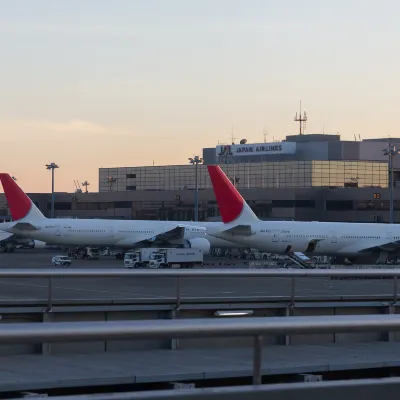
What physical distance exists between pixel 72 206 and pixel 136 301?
113m

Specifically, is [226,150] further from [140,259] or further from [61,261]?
[140,259]

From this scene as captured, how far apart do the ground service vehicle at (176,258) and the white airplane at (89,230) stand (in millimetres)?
7807

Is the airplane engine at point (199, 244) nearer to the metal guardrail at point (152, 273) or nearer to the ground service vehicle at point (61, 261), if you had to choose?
the ground service vehicle at point (61, 261)

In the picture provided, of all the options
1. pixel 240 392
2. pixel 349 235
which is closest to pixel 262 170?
pixel 349 235

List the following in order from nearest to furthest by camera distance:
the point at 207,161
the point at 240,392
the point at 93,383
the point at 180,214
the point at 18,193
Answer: the point at 240,392
the point at 93,383
the point at 18,193
the point at 180,214
the point at 207,161

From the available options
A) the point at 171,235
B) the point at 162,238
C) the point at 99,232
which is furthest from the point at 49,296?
the point at 162,238

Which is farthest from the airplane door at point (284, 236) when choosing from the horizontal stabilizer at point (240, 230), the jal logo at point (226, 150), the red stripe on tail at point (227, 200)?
the jal logo at point (226, 150)

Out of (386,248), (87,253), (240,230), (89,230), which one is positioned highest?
(240,230)

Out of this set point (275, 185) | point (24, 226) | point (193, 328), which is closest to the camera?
point (193, 328)

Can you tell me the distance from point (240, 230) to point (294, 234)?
389 cm

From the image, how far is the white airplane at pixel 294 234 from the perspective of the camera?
201ft

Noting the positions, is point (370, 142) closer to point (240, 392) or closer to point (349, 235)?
point (349, 235)

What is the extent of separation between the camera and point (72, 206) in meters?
126

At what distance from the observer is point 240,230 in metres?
61.3
